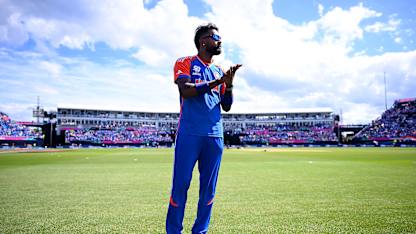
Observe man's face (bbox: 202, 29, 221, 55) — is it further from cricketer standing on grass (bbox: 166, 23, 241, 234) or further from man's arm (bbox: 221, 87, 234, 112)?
man's arm (bbox: 221, 87, 234, 112)

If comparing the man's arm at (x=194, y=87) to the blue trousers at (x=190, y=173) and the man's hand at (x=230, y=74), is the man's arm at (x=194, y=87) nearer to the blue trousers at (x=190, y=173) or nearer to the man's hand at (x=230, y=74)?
the man's hand at (x=230, y=74)

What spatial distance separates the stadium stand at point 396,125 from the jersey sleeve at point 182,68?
79.2m

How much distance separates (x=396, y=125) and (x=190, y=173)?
8860cm

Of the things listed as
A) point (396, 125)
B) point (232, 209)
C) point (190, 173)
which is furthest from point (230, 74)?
point (396, 125)

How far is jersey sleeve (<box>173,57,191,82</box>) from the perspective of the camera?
3392 mm

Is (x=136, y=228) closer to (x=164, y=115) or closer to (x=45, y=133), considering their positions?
(x=45, y=133)

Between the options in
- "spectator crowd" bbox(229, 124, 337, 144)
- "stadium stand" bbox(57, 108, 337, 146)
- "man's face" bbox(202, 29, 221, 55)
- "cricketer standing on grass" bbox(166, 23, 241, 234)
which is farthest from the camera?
"spectator crowd" bbox(229, 124, 337, 144)

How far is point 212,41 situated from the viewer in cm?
354

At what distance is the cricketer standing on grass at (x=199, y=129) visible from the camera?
3299 millimetres

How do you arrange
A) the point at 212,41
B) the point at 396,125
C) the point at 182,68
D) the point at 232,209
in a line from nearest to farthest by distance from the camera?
the point at 182,68, the point at 212,41, the point at 232,209, the point at 396,125

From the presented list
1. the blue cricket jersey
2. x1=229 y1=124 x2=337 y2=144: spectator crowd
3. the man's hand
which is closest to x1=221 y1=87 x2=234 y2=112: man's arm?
the blue cricket jersey

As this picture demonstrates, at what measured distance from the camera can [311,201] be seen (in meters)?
6.15

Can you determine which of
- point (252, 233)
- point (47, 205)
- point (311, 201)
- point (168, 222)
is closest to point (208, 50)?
point (168, 222)

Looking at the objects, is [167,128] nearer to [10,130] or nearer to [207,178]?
[10,130]
